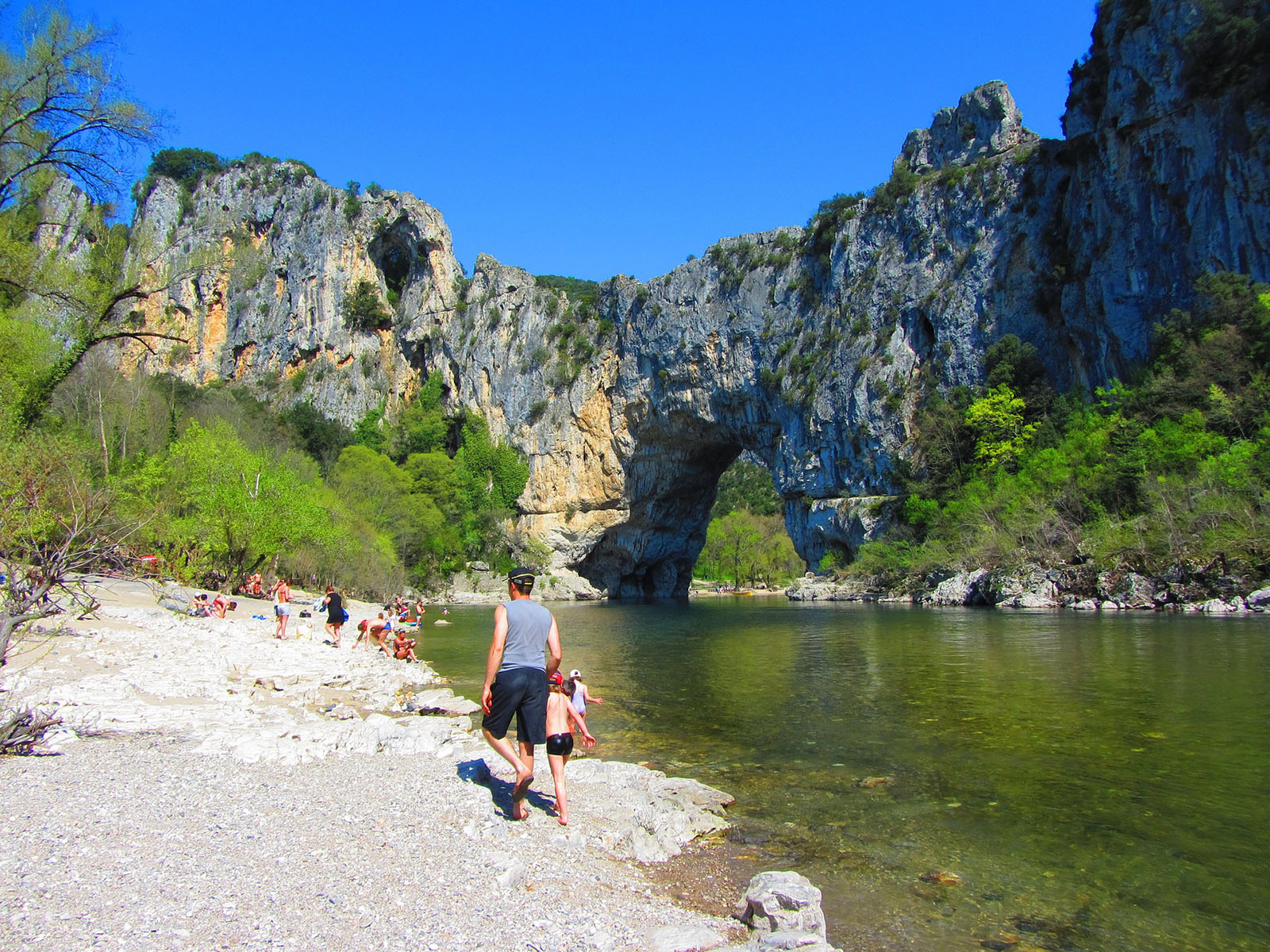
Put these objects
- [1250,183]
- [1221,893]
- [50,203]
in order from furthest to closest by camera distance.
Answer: [1250,183]
[50,203]
[1221,893]

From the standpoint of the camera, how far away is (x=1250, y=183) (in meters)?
28.2

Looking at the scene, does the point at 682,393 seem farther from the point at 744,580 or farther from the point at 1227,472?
the point at 744,580

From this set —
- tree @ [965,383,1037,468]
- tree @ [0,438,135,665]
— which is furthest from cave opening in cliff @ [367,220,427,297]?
tree @ [0,438,135,665]

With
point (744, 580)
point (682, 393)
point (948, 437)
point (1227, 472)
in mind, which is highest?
point (682, 393)

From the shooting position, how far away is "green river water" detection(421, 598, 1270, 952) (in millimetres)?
4488

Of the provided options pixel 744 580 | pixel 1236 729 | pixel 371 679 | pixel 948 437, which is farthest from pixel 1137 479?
pixel 744 580

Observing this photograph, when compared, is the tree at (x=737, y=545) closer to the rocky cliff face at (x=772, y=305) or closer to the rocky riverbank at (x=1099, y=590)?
the rocky cliff face at (x=772, y=305)

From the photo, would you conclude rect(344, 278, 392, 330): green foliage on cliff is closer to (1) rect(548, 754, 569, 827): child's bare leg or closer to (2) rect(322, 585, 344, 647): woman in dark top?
(2) rect(322, 585, 344, 647): woman in dark top

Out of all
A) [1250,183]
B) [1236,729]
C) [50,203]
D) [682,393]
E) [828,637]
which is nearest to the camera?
[1236,729]

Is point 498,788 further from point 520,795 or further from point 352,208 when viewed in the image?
point 352,208

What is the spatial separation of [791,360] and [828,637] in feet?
92.7

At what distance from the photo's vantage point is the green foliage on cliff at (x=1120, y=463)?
22641mm

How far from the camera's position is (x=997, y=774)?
7.02m

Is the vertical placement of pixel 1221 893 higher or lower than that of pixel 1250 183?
lower
